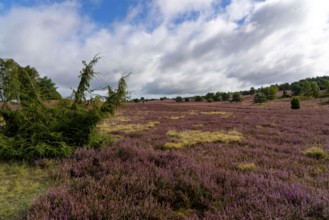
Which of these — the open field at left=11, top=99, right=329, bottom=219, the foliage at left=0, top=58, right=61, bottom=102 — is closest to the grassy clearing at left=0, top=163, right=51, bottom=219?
the open field at left=11, top=99, right=329, bottom=219

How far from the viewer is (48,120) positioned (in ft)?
23.0

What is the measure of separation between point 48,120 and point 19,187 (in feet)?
10.4

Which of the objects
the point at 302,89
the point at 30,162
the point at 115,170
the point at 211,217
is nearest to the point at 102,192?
the point at 115,170

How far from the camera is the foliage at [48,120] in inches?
247

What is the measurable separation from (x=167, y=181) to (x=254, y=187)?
149 centimetres

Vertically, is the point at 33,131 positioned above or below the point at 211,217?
above

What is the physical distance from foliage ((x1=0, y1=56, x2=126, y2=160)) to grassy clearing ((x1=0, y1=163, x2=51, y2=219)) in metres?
0.63

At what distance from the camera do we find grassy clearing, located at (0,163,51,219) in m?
3.32

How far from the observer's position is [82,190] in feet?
12.4

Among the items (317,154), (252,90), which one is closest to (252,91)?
(252,90)

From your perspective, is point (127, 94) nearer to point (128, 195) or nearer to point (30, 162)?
point (30, 162)

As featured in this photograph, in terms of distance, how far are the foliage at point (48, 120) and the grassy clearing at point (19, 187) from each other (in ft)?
2.07

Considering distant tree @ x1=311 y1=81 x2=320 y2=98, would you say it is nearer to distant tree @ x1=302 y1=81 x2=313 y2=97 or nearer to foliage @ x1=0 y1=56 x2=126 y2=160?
distant tree @ x1=302 y1=81 x2=313 y2=97

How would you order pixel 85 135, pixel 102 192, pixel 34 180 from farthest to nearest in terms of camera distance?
1. pixel 85 135
2. pixel 34 180
3. pixel 102 192
